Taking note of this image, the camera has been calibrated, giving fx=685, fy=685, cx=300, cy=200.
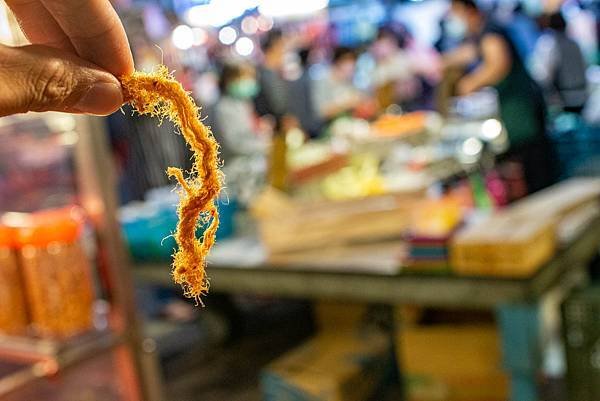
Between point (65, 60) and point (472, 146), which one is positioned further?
point (472, 146)

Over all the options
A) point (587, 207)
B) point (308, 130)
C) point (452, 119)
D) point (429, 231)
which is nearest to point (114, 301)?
point (429, 231)

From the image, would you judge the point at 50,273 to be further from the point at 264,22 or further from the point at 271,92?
the point at 264,22

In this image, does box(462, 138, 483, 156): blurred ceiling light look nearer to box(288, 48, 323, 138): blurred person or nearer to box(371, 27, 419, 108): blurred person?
box(371, 27, 419, 108): blurred person

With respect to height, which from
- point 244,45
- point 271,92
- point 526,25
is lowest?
point 271,92

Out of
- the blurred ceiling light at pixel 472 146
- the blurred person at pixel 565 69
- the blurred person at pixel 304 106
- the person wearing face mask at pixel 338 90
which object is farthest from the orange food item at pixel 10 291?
the blurred person at pixel 565 69

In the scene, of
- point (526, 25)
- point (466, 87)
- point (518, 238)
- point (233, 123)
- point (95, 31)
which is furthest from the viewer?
point (526, 25)

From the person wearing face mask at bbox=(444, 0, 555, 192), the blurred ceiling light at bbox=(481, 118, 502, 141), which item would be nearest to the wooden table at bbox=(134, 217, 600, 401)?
the person wearing face mask at bbox=(444, 0, 555, 192)

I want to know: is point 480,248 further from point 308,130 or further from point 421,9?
point 421,9

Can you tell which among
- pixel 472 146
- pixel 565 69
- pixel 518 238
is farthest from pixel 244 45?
Answer: pixel 518 238
